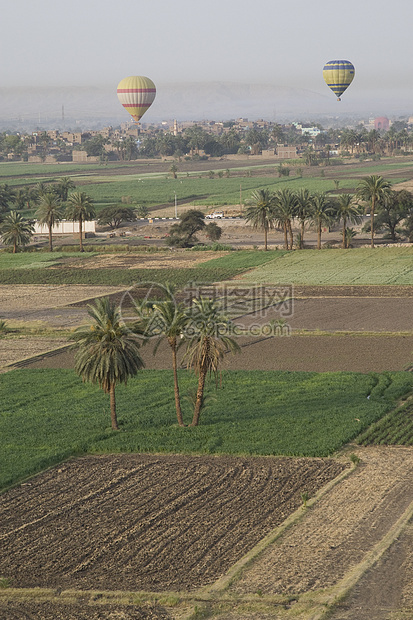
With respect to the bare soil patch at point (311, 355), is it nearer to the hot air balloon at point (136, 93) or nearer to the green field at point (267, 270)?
the green field at point (267, 270)

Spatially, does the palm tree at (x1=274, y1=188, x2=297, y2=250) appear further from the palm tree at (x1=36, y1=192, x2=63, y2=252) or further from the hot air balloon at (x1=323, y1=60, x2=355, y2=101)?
the hot air balloon at (x1=323, y1=60, x2=355, y2=101)

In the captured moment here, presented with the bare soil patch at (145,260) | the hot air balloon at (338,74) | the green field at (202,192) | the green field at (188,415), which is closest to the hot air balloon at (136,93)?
the green field at (202,192)

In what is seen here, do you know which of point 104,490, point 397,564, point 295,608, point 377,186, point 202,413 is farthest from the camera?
point 377,186

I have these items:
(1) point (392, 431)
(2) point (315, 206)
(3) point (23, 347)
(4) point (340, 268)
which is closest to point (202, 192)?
(2) point (315, 206)

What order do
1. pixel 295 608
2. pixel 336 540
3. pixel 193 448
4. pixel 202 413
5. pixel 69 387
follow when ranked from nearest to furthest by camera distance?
1. pixel 295 608
2. pixel 336 540
3. pixel 193 448
4. pixel 202 413
5. pixel 69 387

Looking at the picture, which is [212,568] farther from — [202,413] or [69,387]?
[69,387]

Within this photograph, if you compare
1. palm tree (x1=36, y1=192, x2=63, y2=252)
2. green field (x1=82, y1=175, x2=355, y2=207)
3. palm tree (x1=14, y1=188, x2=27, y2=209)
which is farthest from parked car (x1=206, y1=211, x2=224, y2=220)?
palm tree (x1=14, y1=188, x2=27, y2=209)

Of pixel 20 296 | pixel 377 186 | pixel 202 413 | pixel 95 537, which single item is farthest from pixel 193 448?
pixel 377 186

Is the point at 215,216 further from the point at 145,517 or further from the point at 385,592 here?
the point at 385,592
